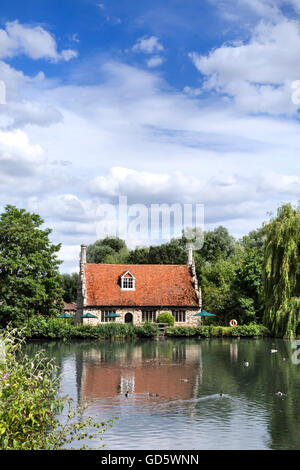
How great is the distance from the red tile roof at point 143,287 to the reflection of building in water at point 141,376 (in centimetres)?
1854

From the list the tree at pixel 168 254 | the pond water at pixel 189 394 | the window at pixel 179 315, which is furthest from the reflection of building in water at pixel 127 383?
the tree at pixel 168 254

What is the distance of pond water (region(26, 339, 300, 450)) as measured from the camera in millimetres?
16578

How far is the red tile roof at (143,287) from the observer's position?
5775cm

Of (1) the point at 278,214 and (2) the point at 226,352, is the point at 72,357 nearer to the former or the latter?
(2) the point at 226,352

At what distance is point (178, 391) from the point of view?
24172 mm

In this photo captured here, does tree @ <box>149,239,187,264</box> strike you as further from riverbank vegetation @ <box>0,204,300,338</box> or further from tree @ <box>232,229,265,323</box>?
tree @ <box>232,229,265,323</box>

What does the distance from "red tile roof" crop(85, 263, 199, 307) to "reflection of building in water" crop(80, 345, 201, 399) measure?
18536 millimetres

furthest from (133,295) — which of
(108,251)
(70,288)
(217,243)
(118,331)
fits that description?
(108,251)

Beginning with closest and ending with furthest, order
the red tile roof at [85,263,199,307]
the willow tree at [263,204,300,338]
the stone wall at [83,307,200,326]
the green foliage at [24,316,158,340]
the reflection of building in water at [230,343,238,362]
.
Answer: the reflection of building in water at [230,343,238,362] → the willow tree at [263,204,300,338] → the green foliage at [24,316,158,340] → the stone wall at [83,307,200,326] → the red tile roof at [85,263,199,307]

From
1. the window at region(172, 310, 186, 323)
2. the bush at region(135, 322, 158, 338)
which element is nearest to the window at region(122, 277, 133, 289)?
the window at region(172, 310, 186, 323)

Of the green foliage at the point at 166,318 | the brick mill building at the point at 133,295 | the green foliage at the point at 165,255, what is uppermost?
the green foliage at the point at 165,255

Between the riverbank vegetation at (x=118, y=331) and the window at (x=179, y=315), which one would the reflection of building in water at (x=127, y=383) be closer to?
the riverbank vegetation at (x=118, y=331)
